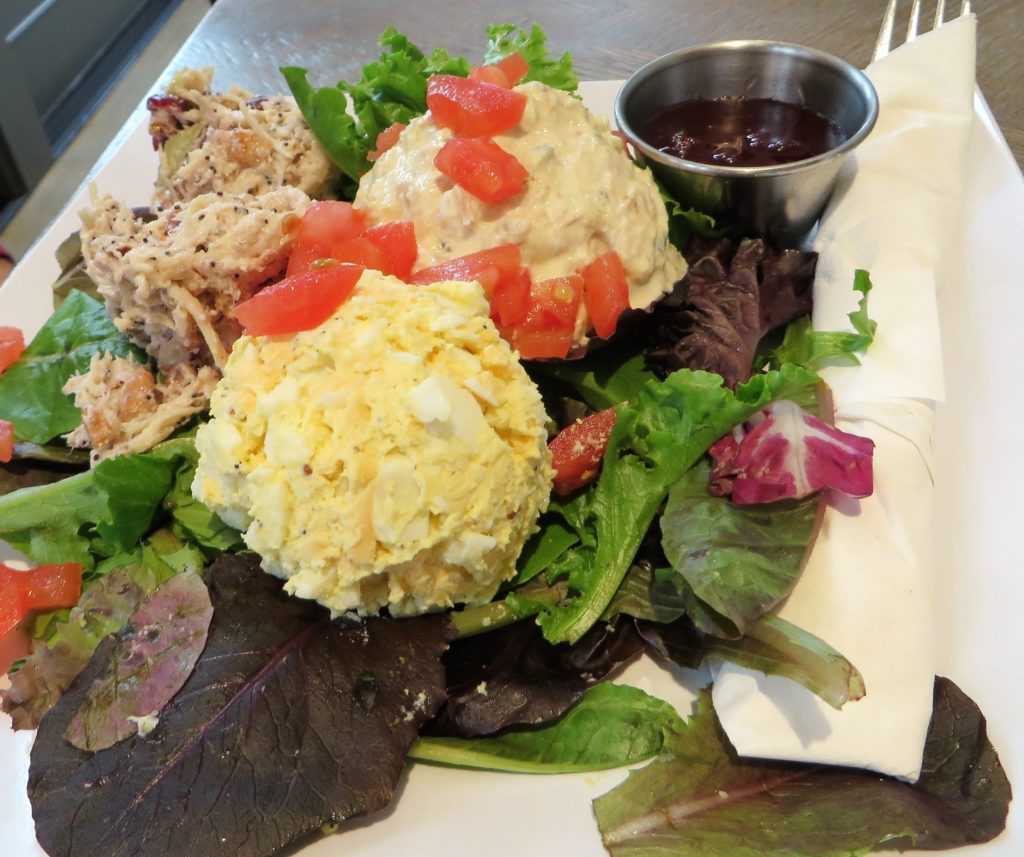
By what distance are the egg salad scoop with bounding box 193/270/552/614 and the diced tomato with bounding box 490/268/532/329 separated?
0.64 ft

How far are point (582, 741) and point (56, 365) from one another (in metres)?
2.04

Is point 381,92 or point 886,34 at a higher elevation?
point 381,92

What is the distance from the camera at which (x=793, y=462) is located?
69.5 inches

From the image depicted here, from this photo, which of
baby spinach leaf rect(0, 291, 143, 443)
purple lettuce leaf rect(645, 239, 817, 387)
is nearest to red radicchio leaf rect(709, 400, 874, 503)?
purple lettuce leaf rect(645, 239, 817, 387)

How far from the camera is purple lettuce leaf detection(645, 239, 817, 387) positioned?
229 cm

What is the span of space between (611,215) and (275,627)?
1402mm

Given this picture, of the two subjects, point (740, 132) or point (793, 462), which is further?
point (740, 132)

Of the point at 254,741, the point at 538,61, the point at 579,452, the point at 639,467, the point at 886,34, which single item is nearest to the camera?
the point at 254,741

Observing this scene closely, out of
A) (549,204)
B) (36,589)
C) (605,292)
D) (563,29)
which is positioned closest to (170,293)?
(36,589)

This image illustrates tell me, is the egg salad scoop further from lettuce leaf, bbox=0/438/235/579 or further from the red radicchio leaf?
the red radicchio leaf

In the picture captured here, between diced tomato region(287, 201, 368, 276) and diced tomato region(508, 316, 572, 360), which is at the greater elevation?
diced tomato region(287, 201, 368, 276)

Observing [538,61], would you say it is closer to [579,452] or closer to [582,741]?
[579,452]

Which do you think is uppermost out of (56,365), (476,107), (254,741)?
(476,107)

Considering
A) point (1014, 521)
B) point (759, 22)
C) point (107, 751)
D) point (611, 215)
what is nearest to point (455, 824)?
point (107, 751)
